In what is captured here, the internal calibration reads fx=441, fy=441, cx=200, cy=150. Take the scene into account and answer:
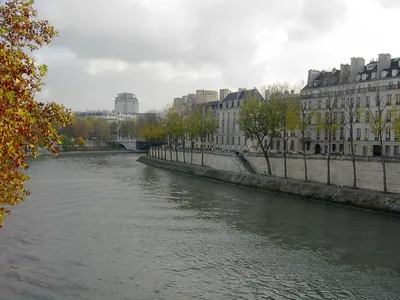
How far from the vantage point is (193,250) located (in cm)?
2244

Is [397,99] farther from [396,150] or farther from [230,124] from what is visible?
[230,124]

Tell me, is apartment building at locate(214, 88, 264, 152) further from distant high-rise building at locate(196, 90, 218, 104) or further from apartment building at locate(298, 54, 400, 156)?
distant high-rise building at locate(196, 90, 218, 104)

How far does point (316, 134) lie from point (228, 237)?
139 ft

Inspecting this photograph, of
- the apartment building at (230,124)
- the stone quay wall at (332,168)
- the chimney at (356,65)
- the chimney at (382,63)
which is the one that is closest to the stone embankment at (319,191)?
the stone quay wall at (332,168)

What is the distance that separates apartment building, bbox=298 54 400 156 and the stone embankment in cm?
931

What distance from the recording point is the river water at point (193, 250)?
56.9ft

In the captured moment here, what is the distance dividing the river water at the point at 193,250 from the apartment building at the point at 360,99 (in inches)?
807

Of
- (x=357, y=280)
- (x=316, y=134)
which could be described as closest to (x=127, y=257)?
(x=357, y=280)

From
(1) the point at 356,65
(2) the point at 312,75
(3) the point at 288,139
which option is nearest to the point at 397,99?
(1) the point at 356,65

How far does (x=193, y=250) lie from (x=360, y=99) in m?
37.3

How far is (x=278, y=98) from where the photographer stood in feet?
170

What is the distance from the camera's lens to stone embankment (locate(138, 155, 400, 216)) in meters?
34.1

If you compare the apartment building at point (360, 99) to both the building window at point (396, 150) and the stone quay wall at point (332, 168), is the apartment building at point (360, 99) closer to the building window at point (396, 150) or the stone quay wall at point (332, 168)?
the building window at point (396, 150)

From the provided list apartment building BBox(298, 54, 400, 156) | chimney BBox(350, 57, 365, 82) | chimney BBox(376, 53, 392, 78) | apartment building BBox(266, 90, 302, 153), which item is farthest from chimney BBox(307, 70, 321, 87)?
chimney BBox(376, 53, 392, 78)
